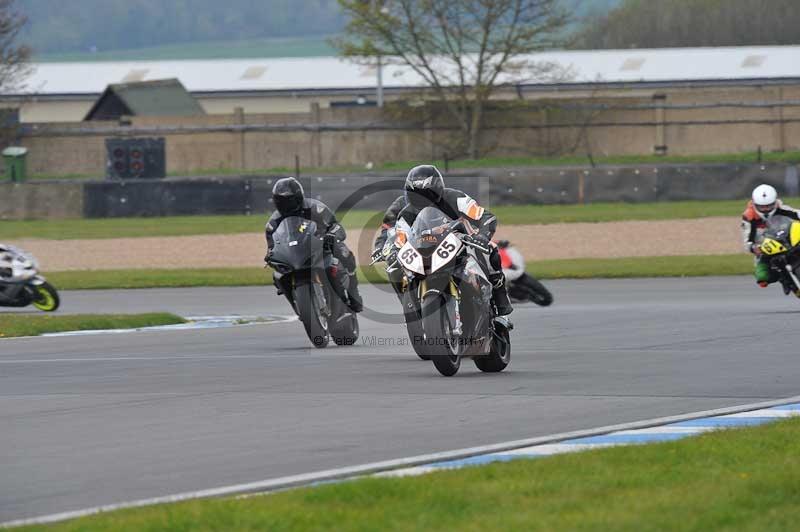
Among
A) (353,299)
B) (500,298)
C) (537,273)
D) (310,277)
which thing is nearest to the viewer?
(500,298)

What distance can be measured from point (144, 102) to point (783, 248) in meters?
47.7

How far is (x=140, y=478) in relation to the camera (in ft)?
27.0

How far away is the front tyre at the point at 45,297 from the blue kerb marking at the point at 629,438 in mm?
14050

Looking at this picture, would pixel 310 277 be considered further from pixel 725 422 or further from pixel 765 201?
pixel 725 422

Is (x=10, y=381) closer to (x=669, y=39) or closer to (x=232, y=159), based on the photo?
(x=232, y=159)

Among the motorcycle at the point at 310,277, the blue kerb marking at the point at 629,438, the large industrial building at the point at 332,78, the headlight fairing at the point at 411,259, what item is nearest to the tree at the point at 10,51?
the large industrial building at the point at 332,78

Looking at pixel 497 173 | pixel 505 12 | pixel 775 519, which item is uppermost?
pixel 505 12

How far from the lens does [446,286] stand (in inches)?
494

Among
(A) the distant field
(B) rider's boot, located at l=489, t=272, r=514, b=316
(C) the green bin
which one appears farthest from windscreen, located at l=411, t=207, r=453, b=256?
(A) the distant field

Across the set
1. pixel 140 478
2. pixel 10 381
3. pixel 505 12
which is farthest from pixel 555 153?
pixel 140 478

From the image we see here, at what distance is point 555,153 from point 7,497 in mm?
51590

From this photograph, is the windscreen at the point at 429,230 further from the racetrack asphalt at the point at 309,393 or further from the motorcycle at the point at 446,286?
the racetrack asphalt at the point at 309,393

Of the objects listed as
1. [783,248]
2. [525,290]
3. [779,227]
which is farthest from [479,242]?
[525,290]

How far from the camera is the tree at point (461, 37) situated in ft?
188
